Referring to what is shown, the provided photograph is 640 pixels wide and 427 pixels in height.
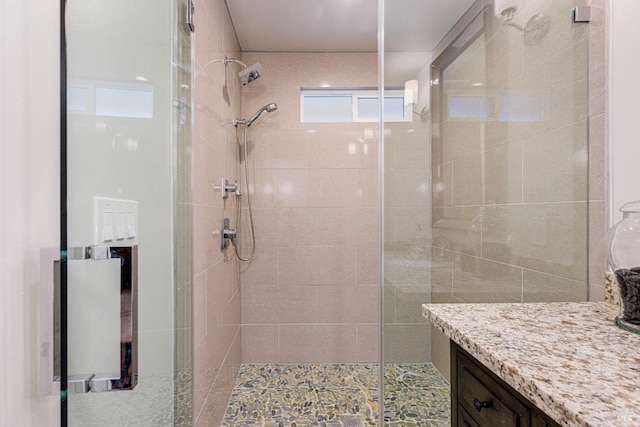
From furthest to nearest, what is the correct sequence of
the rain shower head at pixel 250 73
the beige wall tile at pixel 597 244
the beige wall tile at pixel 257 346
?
the beige wall tile at pixel 257 346 → the rain shower head at pixel 250 73 → the beige wall tile at pixel 597 244

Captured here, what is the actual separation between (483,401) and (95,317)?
0.91m

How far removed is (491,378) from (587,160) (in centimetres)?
96

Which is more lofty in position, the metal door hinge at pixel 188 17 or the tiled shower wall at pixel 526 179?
the metal door hinge at pixel 188 17

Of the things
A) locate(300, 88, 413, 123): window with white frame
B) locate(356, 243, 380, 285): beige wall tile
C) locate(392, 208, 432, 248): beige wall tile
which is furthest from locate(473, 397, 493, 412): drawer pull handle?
locate(300, 88, 413, 123): window with white frame

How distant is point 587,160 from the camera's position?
1275mm

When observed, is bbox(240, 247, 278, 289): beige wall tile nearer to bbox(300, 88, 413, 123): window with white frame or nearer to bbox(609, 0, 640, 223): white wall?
bbox(300, 88, 413, 123): window with white frame

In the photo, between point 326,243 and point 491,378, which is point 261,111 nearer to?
point 326,243

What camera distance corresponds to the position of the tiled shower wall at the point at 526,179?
4.17 feet

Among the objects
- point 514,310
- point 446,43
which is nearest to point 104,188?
point 514,310

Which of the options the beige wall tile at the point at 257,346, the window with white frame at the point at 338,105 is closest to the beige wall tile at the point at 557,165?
the window with white frame at the point at 338,105

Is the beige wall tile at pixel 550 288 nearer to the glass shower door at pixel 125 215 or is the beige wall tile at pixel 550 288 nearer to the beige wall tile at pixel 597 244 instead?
the beige wall tile at pixel 597 244

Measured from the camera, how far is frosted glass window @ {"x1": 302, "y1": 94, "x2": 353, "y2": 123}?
2814mm

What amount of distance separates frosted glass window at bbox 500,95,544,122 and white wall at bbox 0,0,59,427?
149 cm

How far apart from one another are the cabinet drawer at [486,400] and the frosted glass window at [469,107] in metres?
1.01
